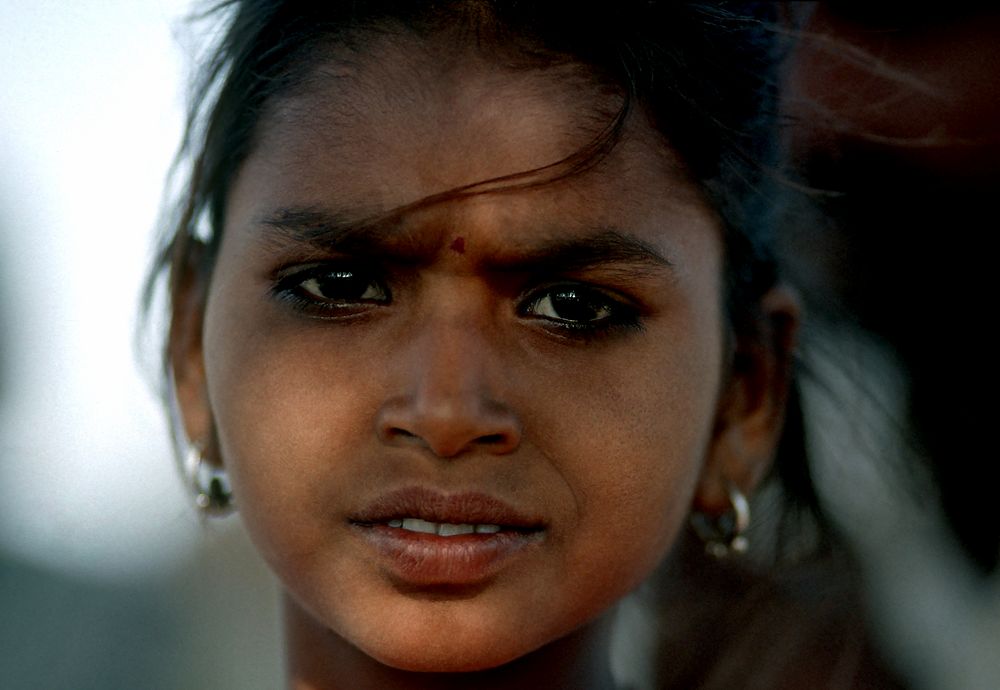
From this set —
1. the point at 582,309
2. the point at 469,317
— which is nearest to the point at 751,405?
the point at 582,309

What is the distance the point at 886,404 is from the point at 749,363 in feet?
1.55

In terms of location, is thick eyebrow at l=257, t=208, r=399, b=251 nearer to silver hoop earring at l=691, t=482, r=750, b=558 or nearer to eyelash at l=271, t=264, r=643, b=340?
eyelash at l=271, t=264, r=643, b=340

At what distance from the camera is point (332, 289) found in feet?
4.24

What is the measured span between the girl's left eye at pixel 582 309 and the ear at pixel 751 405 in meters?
0.22

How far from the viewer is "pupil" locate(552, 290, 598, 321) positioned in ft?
4.22

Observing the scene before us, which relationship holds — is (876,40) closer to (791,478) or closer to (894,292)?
(894,292)

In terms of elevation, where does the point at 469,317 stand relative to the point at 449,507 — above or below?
above

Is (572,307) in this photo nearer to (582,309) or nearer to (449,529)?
(582,309)

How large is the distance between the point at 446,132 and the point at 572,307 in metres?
0.24

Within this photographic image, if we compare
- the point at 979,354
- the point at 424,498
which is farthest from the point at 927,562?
the point at 424,498

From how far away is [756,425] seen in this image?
4.95 ft

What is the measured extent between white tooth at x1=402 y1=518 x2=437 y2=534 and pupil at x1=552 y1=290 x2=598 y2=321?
10.7 inches

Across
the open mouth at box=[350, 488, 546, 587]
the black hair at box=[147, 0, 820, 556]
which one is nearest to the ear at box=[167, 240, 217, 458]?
the black hair at box=[147, 0, 820, 556]

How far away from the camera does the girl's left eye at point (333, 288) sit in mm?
1270
